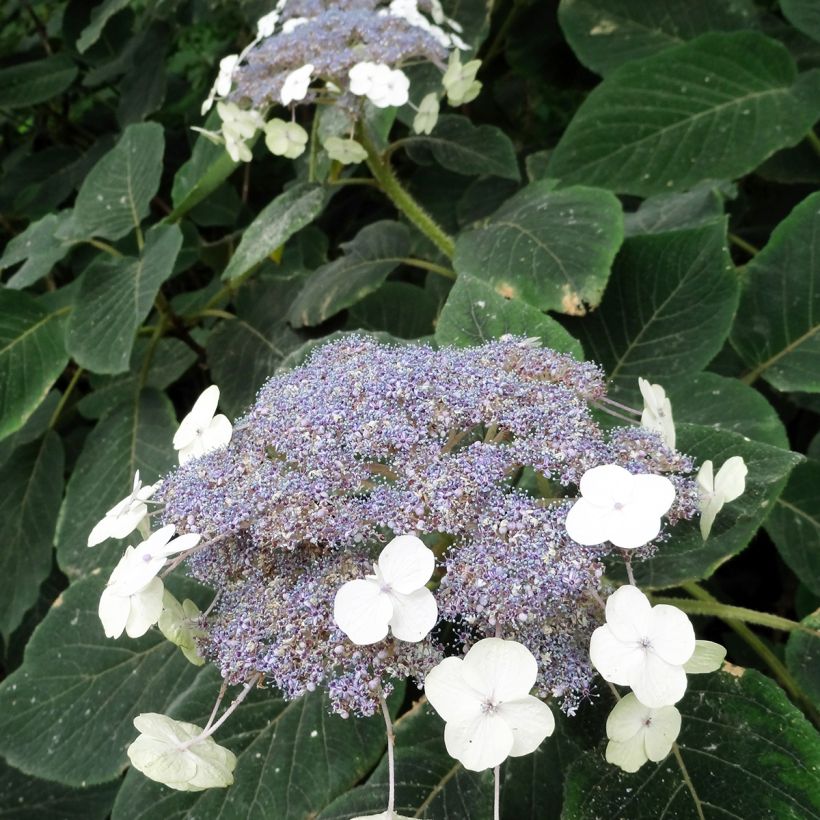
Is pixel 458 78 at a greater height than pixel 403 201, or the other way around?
pixel 458 78

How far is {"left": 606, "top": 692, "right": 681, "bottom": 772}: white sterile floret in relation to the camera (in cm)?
65

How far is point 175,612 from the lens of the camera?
0.73 meters

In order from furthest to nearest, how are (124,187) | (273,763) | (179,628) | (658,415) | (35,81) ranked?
1. (35,81)
2. (124,187)
3. (273,763)
4. (658,415)
5. (179,628)

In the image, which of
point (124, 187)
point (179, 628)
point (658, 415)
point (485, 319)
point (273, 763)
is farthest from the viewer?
point (124, 187)

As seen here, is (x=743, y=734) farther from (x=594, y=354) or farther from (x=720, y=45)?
(x=720, y=45)

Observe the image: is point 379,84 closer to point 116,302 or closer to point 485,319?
point 485,319

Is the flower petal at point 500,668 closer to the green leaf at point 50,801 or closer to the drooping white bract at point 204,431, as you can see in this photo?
the drooping white bract at point 204,431

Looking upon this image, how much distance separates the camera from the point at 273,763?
3.00 feet

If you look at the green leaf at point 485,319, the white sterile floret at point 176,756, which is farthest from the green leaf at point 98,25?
the white sterile floret at point 176,756

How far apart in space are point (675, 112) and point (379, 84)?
63 cm

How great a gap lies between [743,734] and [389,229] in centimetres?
100

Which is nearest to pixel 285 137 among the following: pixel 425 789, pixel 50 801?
pixel 425 789

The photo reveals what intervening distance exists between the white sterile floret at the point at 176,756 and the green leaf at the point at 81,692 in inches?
12.0

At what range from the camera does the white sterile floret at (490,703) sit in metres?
0.58
